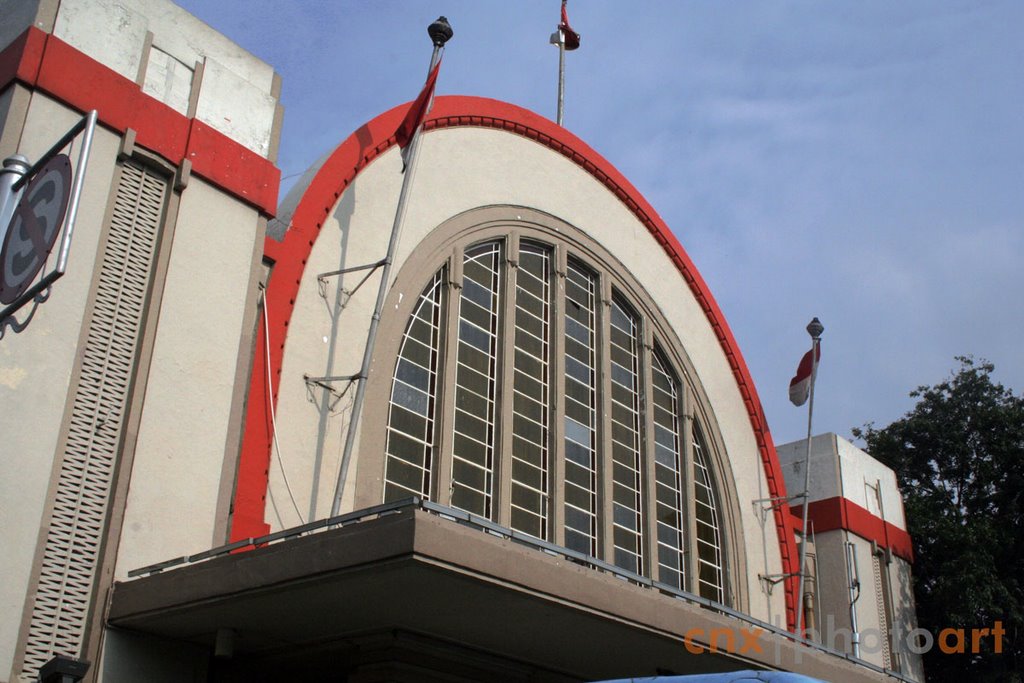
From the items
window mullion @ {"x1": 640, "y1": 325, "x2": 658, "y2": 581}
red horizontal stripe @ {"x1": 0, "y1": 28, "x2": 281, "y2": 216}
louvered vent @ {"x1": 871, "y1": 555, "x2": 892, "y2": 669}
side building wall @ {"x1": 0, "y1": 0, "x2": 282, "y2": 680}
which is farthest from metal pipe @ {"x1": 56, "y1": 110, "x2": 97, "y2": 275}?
louvered vent @ {"x1": 871, "y1": 555, "x2": 892, "y2": 669}

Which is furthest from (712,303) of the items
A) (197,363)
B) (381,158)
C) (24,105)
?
(24,105)

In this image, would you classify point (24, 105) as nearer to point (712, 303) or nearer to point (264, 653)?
point (264, 653)

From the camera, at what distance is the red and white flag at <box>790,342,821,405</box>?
2045 centimetres

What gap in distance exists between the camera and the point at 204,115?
13.3 metres

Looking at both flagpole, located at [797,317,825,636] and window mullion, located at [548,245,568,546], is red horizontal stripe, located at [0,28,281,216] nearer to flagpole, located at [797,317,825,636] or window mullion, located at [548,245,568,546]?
window mullion, located at [548,245,568,546]

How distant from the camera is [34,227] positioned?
7117 millimetres

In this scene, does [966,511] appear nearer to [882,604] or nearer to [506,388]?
[882,604]

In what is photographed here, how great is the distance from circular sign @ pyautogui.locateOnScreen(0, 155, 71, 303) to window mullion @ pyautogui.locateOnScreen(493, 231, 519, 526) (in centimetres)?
909

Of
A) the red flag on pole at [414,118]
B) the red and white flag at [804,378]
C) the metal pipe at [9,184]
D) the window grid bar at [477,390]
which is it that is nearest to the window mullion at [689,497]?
the red and white flag at [804,378]

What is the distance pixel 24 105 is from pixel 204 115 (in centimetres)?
220

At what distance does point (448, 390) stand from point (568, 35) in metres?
10.1

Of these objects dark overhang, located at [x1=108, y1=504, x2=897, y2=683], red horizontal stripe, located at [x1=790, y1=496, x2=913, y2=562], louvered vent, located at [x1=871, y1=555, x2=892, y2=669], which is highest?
red horizontal stripe, located at [x1=790, y1=496, x2=913, y2=562]

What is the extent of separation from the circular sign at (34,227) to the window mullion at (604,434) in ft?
36.9

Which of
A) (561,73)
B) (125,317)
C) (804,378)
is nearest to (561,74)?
(561,73)
